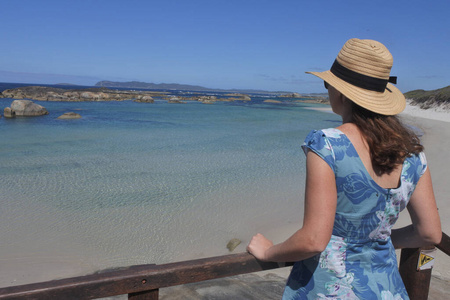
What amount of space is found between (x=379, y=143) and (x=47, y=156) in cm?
1427

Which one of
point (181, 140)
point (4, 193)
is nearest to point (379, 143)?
point (4, 193)

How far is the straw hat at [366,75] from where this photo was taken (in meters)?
1.22

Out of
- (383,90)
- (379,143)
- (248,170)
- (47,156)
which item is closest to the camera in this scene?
(379,143)

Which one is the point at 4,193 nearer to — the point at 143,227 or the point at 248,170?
the point at 143,227

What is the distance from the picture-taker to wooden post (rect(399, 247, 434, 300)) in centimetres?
204

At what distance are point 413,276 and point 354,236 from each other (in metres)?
1.20

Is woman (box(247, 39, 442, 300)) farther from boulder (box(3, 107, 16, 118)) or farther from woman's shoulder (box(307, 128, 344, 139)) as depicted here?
boulder (box(3, 107, 16, 118))

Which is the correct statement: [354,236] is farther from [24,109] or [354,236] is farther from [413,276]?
[24,109]

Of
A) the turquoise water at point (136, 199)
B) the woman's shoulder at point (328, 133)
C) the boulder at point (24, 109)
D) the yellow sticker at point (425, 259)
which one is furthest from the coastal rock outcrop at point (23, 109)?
the woman's shoulder at point (328, 133)

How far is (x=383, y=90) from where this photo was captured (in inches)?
50.4

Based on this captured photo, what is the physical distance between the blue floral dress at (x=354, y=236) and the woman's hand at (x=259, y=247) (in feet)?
0.50

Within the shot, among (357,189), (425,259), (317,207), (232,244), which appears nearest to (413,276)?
(425,259)

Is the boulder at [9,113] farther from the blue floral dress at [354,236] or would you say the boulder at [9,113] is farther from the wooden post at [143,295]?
the blue floral dress at [354,236]

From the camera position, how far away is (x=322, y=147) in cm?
109
